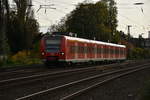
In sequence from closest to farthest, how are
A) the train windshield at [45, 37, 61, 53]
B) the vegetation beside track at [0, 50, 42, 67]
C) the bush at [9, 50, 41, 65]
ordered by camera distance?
the train windshield at [45, 37, 61, 53], the vegetation beside track at [0, 50, 42, 67], the bush at [9, 50, 41, 65]

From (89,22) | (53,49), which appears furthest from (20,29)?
(89,22)

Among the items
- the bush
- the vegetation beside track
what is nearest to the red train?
the vegetation beside track

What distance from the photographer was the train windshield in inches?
1309

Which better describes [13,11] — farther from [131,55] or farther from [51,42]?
[131,55]

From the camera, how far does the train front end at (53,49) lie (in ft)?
108

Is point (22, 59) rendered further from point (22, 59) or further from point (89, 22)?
point (89, 22)

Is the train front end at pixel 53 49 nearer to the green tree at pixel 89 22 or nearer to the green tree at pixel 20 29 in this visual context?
the green tree at pixel 20 29

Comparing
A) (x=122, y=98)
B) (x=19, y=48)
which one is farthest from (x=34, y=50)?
(x=122, y=98)

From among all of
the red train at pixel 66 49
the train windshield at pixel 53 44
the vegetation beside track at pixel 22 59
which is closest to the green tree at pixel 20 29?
the vegetation beside track at pixel 22 59

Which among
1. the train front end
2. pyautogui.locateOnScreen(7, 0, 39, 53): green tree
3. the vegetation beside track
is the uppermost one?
pyautogui.locateOnScreen(7, 0, 39, 53): green tree

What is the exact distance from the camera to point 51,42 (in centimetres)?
3344

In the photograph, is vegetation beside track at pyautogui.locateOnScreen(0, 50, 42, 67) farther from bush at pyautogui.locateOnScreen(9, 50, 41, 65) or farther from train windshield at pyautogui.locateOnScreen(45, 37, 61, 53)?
train windshield at pyautogui.locateOnScreen(45, 37, 61, 53)

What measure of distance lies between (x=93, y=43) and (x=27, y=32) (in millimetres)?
13970

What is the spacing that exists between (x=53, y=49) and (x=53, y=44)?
421mm
